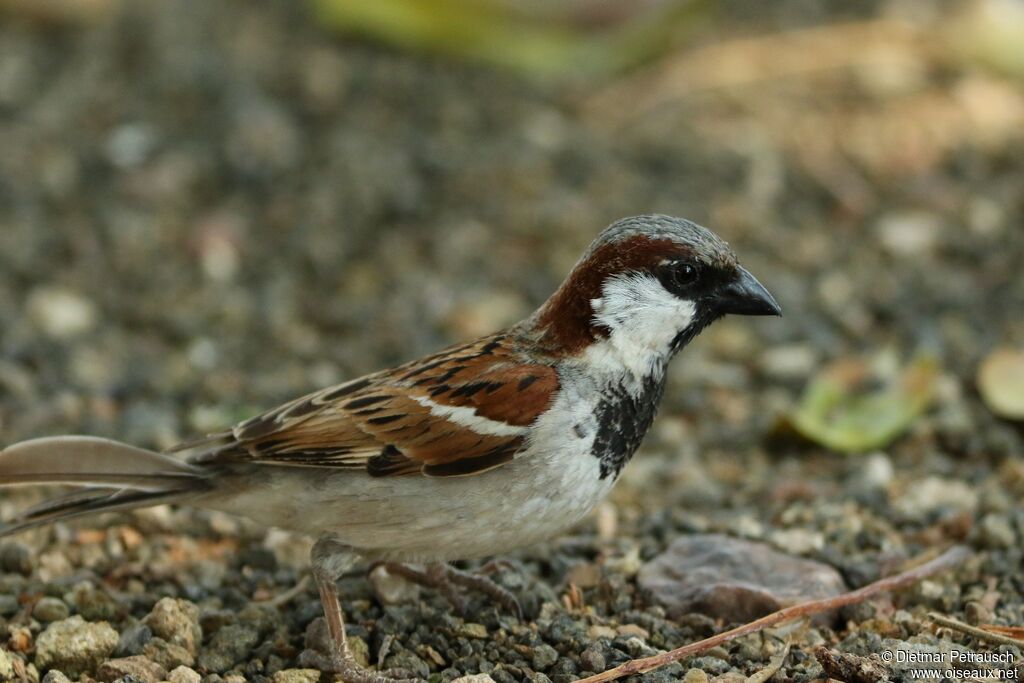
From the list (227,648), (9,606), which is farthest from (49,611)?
(227,648)

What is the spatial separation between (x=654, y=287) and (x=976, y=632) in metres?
1.36

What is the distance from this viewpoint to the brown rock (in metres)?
4.07

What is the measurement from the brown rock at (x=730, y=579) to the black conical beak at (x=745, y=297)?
815 millimetres

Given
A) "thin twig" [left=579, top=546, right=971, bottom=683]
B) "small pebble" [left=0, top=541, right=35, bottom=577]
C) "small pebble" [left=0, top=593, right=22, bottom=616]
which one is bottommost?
"thin twig" [left=579, top=546, right=971, bottom=683]

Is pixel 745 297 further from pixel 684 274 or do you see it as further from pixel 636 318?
pixel 636 318

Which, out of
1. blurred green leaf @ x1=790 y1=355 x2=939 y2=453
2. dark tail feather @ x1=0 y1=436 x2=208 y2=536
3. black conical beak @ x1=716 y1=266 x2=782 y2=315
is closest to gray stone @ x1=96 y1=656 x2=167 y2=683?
dark tail feather @ x1=0 y1=436 x2=208 y2=536

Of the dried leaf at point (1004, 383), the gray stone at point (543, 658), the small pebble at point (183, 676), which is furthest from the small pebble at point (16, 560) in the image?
the dried leaf at point (1004, 383)

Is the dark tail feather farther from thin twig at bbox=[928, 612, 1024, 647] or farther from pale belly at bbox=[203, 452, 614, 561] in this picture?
thin twig at bbox=[928, 612, 1024, 647]

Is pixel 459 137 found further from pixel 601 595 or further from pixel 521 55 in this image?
pixel 601 595

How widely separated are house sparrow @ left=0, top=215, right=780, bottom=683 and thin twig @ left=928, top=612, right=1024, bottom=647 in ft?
3.37

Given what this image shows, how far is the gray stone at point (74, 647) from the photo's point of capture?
12.3 feet

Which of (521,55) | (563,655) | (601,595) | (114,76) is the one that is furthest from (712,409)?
(114,76)

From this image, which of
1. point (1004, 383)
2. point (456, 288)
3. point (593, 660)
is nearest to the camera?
point (593, 660)

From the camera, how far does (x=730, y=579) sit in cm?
419
